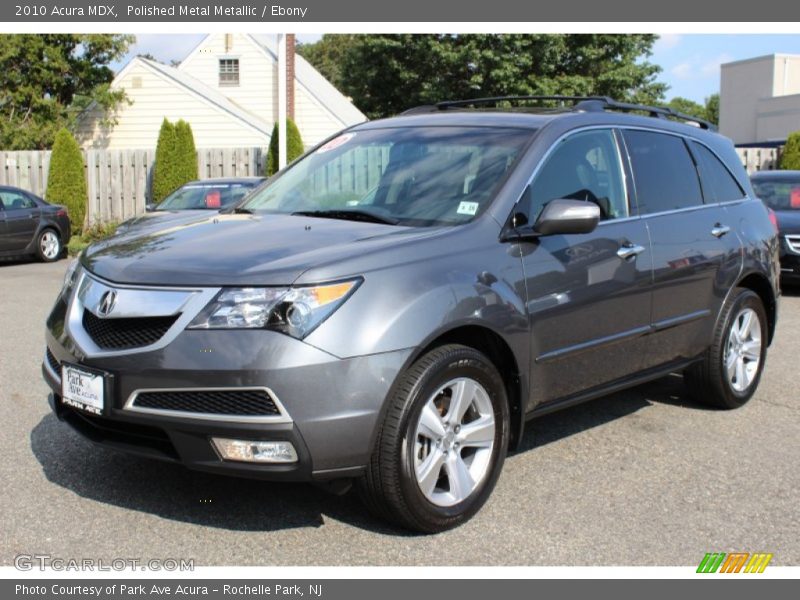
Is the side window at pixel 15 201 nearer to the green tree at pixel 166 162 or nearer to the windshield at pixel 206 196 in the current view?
the windshield at pixel 206 196

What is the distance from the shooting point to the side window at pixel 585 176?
480 centimetres

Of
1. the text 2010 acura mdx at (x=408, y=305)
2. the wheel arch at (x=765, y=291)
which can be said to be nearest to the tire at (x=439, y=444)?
the text 2010 acura mdx at (x=408, y=305)

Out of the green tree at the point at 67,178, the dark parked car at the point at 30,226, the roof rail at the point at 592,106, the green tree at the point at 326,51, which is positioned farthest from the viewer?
the green tree at the point at 326,51

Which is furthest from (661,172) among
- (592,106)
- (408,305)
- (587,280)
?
(408,305)

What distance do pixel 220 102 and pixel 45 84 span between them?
6.55 m

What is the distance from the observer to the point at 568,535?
→ 411cm

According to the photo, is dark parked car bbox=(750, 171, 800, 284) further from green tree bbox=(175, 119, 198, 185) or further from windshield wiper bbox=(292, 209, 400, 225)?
green tree bbox=(175, 119, 198, 185)

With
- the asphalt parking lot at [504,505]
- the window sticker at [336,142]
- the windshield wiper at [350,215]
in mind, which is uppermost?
the window sticker at [336,142]

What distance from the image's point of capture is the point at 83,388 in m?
3.97

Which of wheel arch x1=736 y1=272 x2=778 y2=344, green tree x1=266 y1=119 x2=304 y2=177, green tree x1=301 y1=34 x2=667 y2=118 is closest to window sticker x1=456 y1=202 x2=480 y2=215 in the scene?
wheel arch x1=736 y1=272 x2=778 y2=344

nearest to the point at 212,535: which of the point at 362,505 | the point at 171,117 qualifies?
the point at 362,505

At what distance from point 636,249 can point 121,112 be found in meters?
27.9

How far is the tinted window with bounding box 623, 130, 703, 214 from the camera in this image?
544 centimetres

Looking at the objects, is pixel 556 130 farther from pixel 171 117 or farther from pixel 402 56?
pixel 402 56
